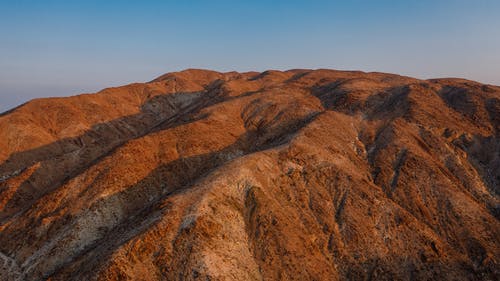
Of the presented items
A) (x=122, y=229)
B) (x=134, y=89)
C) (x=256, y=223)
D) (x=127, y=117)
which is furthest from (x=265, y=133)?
(x=134, y=89)

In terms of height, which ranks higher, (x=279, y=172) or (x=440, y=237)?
(x=279, y=172)

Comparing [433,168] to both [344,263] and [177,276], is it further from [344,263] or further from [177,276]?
[177,276]

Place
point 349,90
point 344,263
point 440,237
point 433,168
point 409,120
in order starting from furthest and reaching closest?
1. point 349,90
2. point 409,120
3. point 433,168
4. point 440,237
5. point 344,263

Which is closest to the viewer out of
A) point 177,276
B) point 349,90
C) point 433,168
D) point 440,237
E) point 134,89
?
point 177,276

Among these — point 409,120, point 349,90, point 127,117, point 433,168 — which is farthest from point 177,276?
point 127,117

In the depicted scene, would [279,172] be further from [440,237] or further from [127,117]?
[127,117]

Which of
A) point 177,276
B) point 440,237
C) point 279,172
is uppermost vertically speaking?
point 279,172

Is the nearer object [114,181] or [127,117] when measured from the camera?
[114,181]
